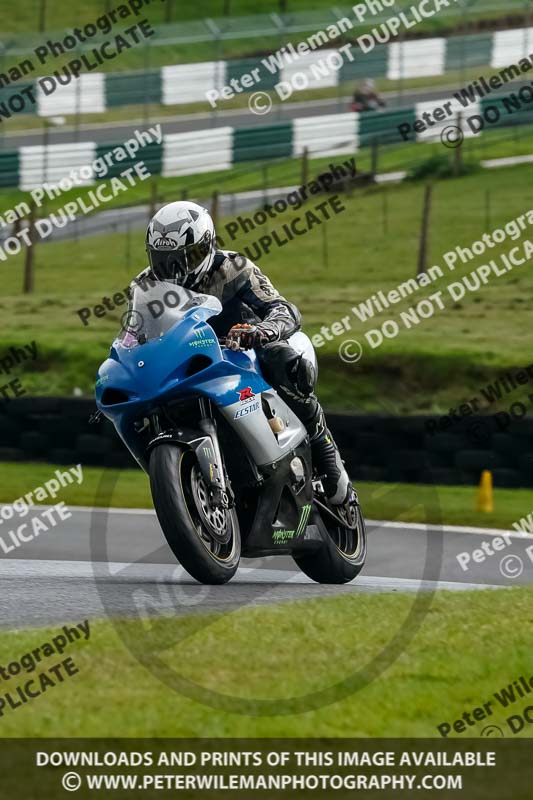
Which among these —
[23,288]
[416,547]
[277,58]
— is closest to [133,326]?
[416,547]

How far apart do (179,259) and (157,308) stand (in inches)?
12.2

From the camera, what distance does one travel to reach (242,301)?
732cm

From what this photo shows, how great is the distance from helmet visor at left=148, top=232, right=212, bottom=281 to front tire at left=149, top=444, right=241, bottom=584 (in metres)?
0.96

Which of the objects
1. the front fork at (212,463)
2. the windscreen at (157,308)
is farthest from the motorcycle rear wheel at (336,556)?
the windscreen at (157,308)

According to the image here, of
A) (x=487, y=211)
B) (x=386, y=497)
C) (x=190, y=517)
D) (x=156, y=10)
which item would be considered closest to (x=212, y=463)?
(x=190, y=517)

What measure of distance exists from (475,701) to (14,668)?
178cm

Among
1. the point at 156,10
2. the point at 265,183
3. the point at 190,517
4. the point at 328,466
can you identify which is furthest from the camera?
the point at 156,10

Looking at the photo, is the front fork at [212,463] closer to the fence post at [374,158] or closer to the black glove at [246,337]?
the black glove at [246,337]

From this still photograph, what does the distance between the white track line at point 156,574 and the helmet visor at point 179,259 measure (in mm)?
1601

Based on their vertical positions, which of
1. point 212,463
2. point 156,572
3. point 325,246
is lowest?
point 325,246

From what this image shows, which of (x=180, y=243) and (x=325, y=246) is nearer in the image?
(x=180, y=243)

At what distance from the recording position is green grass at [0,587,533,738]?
4.96 m

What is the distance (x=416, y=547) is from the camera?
1102 centimetres

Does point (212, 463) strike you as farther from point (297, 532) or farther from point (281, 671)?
point (281, 671)
